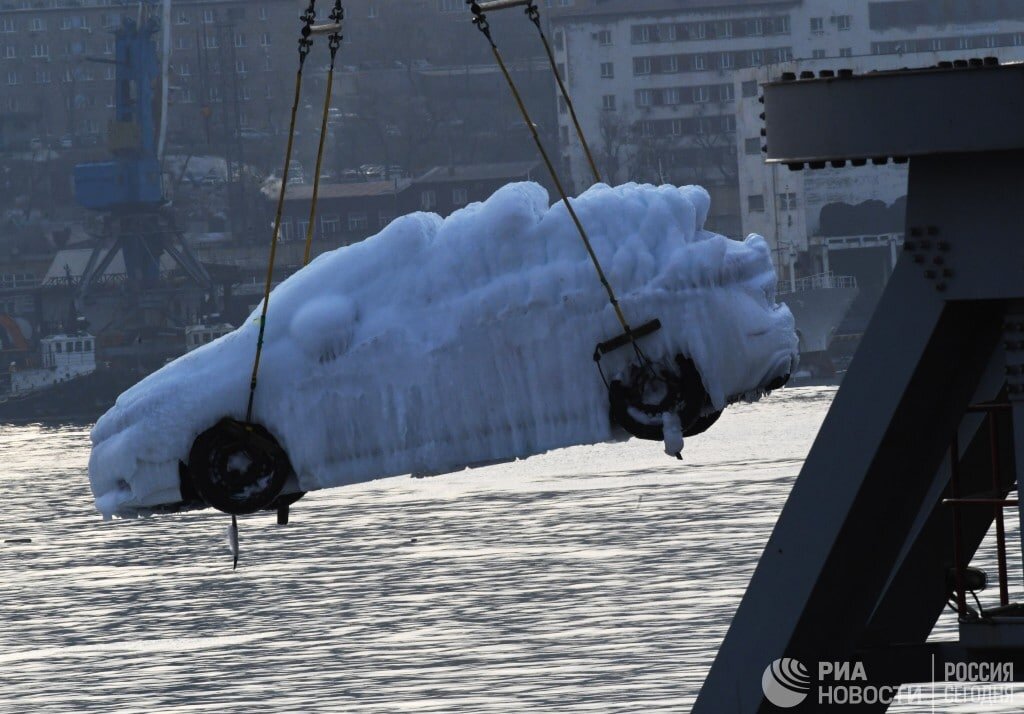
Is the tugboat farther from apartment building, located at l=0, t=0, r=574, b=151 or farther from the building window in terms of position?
the building window

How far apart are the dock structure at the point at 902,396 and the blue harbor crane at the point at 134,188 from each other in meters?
138

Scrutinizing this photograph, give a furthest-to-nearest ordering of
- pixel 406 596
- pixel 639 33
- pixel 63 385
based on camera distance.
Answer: pixel 639 33
pixel 63 385
pixel 406 596

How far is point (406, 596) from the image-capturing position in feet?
150

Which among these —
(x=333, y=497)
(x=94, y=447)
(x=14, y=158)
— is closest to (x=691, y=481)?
Answer: (x=333, y=497)

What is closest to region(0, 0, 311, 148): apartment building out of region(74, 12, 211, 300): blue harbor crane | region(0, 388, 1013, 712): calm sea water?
region(74, 12, 211, 300): blue harbor crane

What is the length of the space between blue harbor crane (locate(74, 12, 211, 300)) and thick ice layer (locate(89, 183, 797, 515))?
136 meters

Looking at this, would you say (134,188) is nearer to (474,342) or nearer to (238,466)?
(238,466)

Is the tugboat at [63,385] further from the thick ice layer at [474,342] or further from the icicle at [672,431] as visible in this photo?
the icicle at [672,431]

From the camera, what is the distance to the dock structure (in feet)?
18.0

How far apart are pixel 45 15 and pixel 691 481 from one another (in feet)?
422

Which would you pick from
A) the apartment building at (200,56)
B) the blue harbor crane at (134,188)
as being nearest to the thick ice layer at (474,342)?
the blue harbor crane at (134,188)

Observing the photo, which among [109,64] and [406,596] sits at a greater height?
[109,64]

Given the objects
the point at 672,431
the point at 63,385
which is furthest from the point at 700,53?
the point at 672,431

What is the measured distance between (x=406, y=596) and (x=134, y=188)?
102 m
